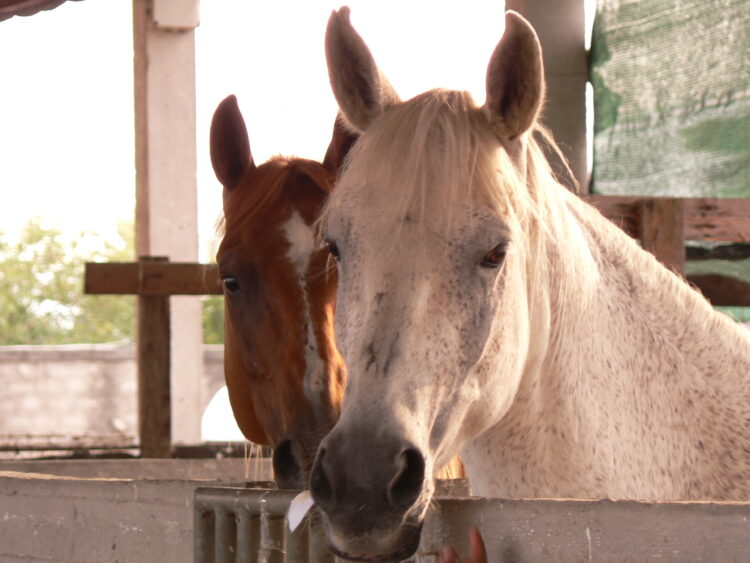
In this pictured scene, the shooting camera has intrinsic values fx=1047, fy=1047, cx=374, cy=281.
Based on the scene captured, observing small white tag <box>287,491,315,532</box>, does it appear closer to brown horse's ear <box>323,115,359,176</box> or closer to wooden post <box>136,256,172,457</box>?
brown horse's ear <box>323,115,359,176</box>

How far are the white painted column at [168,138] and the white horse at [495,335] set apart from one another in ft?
13.5

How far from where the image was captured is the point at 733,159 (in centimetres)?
406

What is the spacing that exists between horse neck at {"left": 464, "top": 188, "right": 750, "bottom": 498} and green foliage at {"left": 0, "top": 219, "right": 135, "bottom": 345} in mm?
33753

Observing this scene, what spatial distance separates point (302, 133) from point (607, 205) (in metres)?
1.47

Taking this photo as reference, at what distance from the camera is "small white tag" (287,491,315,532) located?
5.56 feet

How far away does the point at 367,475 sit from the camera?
1.54m

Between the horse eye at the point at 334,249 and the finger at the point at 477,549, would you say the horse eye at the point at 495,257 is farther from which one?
the finger at the point at 477,549

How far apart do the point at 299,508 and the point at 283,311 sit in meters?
0.98

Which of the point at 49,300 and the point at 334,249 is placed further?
the point at 49,300

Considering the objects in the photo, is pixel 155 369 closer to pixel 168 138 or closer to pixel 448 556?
pixel 168 138

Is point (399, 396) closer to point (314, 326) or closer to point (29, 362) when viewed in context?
point (314, 326)

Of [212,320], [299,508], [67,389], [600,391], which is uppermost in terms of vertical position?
[600,391]

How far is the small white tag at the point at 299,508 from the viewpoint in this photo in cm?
170

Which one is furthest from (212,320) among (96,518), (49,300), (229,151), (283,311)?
(96,518)
